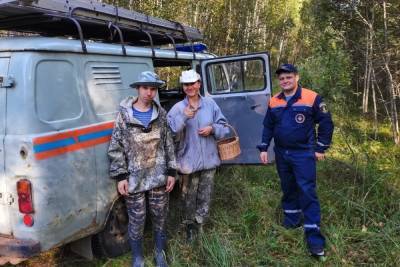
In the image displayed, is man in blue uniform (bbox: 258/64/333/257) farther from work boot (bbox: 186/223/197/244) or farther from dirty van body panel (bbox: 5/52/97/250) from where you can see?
dirty van body panel (bbox: 5/52/97/250)

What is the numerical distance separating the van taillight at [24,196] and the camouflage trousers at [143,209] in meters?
0.85

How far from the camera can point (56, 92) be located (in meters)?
3.43

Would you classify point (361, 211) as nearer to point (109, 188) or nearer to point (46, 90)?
point (109, 188)

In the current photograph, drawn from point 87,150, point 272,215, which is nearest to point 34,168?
point 87,150

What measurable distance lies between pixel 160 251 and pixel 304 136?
5.51 ft

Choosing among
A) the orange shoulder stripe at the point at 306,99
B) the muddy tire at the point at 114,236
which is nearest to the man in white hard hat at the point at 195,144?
the muddy tire at the point at 114,236

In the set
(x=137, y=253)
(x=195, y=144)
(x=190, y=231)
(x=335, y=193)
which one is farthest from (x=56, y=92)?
(x=335, y=193)

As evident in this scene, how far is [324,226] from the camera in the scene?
14.5 feet

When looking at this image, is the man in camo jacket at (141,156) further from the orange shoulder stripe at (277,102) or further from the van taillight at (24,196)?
the orange shoulder stripe at (277,102)

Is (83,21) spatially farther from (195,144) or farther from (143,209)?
(143,209)

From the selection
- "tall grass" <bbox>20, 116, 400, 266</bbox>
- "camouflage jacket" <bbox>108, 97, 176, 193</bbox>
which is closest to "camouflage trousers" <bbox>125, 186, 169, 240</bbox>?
"camouflage jacket" <bbox>108, 97, 176, 193</bbox>

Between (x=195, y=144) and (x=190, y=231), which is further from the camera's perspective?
(x=190, y=231)

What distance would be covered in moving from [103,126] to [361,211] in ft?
9.33

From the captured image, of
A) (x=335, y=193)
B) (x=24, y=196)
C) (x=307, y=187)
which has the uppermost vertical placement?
(x=24, y=196)
